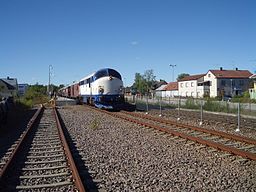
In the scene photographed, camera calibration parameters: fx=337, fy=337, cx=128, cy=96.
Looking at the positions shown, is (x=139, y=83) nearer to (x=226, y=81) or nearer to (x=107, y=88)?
(x=226, y=81)

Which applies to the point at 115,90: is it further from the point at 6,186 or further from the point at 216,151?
the point at 6,186

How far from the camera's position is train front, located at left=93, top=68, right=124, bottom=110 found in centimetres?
2722

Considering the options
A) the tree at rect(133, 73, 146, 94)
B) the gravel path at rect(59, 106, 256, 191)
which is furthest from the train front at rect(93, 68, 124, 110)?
the tree at rect(133, 73, 146, 94)

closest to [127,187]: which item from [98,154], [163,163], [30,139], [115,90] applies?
[163,163]

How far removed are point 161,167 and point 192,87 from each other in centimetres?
9080

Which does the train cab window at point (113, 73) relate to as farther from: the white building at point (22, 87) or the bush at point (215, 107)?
the white building at point (22, 87)

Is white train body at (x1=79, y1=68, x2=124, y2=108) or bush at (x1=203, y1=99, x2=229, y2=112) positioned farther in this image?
white train body at (x1=79, y1=68, x2=124, y2=108)

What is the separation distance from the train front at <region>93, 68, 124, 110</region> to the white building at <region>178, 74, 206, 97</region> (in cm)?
6433

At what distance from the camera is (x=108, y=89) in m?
27.2

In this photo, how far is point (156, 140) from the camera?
11.8 meters

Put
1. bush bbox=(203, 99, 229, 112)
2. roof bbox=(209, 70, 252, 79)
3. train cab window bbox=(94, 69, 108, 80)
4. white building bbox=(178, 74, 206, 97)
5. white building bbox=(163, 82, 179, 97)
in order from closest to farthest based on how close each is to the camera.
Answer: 1. bush bbox=(203, 99, 229, 112)
2. train cab window bbox=(94, 69, 108, 80)
3. roof bbox=(209, 70, 252, 79)
4. white building bbox=(178, 74, 206, 97)
5. white building bbox=(163, 82, 179, 97)

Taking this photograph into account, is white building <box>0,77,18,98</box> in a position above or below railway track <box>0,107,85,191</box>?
above

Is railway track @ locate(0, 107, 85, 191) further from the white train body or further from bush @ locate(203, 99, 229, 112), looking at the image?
bush @ locate(203, 99, 229, 112)

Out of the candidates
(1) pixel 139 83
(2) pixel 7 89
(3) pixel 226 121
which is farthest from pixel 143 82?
(3) pixel 226 121
